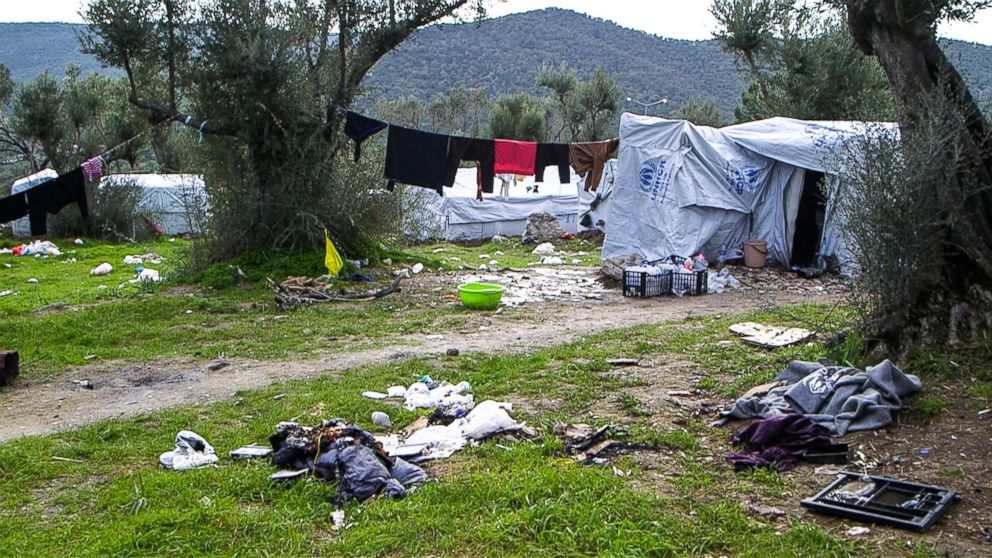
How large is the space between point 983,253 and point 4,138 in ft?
85.9

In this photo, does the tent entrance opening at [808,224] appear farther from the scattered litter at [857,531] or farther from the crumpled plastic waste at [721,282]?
the scattered litter at [857,531]

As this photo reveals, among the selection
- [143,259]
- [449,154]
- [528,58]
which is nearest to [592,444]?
[449,154]

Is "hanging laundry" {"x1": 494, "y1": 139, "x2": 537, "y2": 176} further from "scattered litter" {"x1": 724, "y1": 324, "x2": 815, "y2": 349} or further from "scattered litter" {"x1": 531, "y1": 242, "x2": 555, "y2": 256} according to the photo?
"scattered litter" {"x1": 724, "y1": 324, "x2": 815, "y2": 349}

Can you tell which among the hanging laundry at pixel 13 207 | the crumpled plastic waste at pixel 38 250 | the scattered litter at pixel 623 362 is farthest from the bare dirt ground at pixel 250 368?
the crumpled plastic waste at pixel 38 250

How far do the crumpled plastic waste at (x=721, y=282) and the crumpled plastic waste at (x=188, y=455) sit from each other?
28.7 ft

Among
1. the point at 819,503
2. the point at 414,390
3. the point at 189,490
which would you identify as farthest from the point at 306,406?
the point at 819,503

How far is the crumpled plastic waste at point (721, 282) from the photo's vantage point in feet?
39.6

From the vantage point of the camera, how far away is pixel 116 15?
11719 millimetres

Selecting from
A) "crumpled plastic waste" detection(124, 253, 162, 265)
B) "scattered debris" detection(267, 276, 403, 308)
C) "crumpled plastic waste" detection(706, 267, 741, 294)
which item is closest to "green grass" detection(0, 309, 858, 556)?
"scattered debris" detection(267, 276, 403, 308)

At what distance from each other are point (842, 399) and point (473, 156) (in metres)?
9.93

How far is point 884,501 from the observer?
12.4ft

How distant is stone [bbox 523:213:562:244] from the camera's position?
21.3 metres

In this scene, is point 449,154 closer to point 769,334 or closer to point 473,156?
point 473,156

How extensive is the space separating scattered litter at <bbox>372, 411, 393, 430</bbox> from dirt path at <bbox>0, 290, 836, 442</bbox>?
167 centimetres
